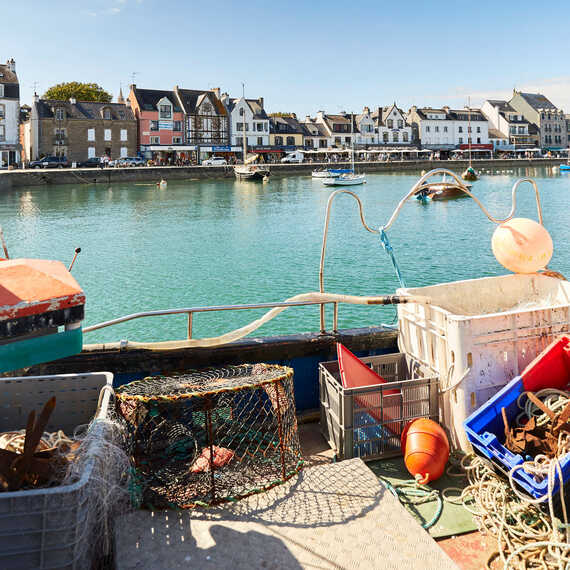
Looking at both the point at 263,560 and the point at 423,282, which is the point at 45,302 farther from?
the point at 423,282

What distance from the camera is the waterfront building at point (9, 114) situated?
204ft

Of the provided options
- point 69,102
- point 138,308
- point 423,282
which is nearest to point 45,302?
point 138,308

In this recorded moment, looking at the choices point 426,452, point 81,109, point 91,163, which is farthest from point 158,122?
point 426,452

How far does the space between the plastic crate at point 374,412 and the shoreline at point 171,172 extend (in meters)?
55.0

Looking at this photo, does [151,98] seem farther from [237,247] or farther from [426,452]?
[426,452]

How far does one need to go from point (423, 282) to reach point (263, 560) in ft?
52.0

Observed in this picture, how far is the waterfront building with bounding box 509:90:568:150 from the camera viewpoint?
107188 millimetres

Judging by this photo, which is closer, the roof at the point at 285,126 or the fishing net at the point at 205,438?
the fishing net at the point at 205,438

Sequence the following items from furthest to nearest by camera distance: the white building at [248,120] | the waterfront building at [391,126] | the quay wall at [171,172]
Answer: the waterfront building at [391,126]
the white building at [248,120]
the quay wall at [171,172]

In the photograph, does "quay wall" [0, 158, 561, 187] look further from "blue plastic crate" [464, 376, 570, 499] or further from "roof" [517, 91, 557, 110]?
"blue plastic crate" [464, 376, 570, 499]

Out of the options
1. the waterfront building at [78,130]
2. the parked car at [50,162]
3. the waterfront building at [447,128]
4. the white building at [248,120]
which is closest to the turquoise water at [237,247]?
the parked car at [50,162]

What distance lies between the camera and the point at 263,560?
9.73 feet

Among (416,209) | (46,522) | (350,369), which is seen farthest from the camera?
(416,209)

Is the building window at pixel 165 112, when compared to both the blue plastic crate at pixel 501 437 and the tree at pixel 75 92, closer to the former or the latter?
the tree at pixel 75 92
